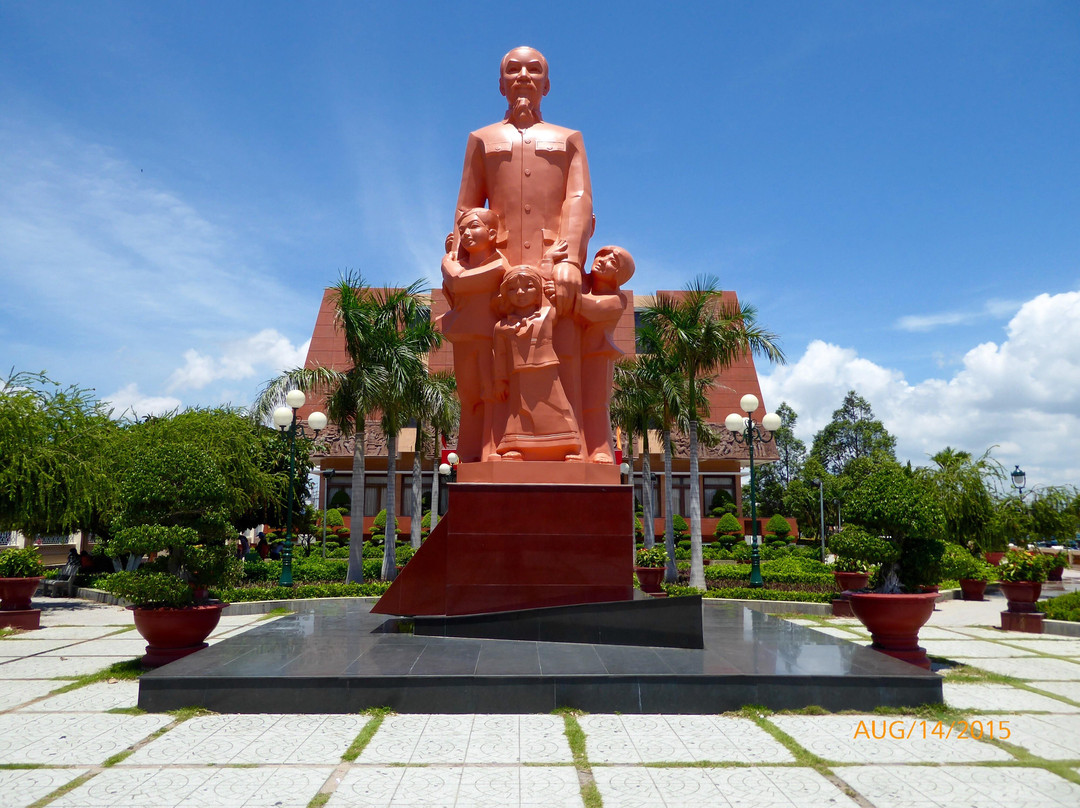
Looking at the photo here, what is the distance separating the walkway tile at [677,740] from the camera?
4551 mm

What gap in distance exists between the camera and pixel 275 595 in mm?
14445

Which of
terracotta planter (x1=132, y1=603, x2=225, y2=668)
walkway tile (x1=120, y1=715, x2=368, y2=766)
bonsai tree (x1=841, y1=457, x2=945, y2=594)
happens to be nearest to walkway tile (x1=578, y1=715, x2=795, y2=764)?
walkway tile (x1=120, y1=715, x2=368, y2=766)

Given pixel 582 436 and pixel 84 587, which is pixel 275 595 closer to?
pixel 84 587

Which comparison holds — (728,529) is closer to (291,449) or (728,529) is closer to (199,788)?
(291,449)

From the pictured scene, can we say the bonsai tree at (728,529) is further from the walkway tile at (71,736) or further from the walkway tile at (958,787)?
the walkway tile at (71,736)

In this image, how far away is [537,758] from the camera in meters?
4.51

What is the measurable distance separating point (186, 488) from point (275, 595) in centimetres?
792

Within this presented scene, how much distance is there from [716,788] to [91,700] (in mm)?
5156

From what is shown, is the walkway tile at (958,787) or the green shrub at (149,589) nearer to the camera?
the walkway tile at (958,787)

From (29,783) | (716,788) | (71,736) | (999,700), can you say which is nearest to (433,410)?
(71,736)

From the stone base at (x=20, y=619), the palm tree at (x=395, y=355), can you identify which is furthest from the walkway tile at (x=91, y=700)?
the palm tree at (x=395, y=355)

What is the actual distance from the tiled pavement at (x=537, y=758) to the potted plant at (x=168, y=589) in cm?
67

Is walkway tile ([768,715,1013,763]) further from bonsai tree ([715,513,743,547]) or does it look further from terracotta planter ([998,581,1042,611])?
bonsai tree ([715,513,743,547])

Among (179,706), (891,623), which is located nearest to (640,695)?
(891,623)
